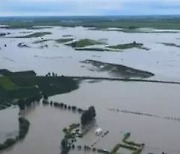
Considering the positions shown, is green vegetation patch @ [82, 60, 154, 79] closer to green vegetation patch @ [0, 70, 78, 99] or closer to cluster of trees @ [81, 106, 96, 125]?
green vegetation patch @ [0, 70, 78, 99]

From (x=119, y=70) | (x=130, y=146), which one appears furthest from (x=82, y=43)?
(x=130, y=146)

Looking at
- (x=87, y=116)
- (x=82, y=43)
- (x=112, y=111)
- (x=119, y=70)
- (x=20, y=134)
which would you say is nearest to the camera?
(x=20, y=134)

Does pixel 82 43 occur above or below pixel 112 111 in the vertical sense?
above

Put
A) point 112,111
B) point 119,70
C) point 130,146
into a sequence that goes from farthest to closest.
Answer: point 119,70 < point 112,111 < point 130,146

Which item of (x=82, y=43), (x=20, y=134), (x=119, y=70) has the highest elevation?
(x=82, y=43)

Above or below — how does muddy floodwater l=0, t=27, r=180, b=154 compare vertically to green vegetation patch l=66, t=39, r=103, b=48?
below

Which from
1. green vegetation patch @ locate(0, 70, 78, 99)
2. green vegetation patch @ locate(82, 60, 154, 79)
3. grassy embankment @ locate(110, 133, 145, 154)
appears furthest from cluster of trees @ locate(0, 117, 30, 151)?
green vegetation patch @ locate(82, 60, 154, 79)

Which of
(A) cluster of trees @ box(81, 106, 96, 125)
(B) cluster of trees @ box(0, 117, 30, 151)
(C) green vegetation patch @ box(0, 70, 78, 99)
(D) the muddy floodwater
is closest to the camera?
(B) cluster of trees @ box(0, 117, 30, 151)

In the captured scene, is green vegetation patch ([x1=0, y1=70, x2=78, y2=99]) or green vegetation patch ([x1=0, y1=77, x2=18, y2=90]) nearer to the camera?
green vegetation patch ([x1=0, y1=70, x2=78, y2=99])

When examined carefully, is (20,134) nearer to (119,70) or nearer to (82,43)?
(119,70)
